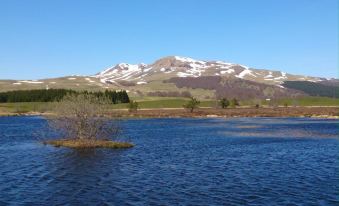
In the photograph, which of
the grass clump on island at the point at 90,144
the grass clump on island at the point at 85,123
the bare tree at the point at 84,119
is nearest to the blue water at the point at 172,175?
the grass clump on island at the point at 90,144

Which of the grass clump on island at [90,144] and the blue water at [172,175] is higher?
the grass clump on island at [90,144]

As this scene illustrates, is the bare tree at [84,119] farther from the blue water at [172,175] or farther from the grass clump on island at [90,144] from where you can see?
the blue water at [172,175]

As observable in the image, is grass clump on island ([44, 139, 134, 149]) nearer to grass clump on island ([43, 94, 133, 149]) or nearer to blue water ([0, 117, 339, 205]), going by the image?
grass clump on island ([43, 94, 133, 149])

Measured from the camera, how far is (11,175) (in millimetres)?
43094

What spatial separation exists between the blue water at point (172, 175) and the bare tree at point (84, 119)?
6391 mm

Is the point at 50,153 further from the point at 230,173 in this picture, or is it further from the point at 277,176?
the point at 277,176

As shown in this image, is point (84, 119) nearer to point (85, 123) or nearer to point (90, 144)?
point (85, 123)

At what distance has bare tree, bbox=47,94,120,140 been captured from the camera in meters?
68.4

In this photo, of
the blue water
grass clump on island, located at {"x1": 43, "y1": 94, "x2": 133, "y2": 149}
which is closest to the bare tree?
grass clump on island, located at {"x1": 43, "y1": 94, "x2": 133, "y2": 149}

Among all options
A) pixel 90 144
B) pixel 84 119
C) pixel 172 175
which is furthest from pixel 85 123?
pixel 172 175

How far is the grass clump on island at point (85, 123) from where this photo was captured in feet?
224

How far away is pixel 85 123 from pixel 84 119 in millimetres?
818

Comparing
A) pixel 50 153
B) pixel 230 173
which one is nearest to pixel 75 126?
pixel 50 153

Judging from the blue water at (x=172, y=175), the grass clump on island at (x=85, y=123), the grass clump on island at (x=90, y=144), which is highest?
→ the grass clump on island at (x=85, y=123)
